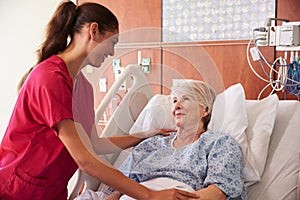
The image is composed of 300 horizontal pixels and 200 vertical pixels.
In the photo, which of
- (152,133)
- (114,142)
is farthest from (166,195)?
(152,133)

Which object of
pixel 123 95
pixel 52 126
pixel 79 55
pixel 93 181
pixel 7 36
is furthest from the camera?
pixel 7 36

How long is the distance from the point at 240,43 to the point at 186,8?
1.45 ft

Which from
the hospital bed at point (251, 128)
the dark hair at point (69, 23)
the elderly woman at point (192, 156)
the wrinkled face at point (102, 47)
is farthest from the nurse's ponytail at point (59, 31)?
the elderly woman at point (192, 156)

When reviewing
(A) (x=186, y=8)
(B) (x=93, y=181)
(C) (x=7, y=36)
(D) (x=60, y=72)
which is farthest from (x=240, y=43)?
(C) (x=7, y=36)

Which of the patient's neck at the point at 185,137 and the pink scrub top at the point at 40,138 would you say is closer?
the pink scrub top at the point at 40,138

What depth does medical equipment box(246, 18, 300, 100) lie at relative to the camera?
6.56 ft

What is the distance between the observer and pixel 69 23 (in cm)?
141

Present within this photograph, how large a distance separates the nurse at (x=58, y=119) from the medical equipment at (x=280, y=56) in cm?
101

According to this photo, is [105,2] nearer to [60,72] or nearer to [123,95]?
[123,95]

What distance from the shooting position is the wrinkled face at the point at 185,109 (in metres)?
1.77

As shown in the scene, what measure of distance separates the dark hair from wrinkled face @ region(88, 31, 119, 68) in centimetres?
2

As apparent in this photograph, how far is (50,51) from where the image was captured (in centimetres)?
143

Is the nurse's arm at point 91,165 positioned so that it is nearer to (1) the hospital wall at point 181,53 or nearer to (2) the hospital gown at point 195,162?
(2) the hospital gown at point 195,162

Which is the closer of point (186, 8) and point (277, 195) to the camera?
point (277, 195)
